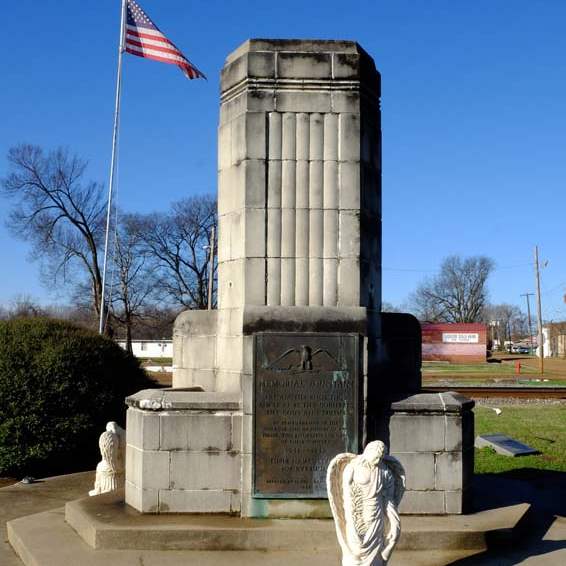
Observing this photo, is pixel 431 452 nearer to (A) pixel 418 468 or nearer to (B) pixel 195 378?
(A) pixel 418 468

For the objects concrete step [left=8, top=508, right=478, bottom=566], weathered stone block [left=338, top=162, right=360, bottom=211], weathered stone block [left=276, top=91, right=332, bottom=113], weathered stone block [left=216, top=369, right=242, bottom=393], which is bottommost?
concrete step [left=8, top=508, right=478, bottom=566]

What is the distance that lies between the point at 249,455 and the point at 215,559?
1083 mm

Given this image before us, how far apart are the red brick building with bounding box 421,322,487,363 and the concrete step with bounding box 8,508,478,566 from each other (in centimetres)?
4899

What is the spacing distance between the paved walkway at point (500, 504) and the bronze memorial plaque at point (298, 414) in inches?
34.5

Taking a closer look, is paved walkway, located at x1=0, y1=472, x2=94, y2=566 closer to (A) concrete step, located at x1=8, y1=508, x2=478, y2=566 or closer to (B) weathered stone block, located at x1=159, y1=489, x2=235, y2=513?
(A) concrete step, located at x1=8, y1=508, x2=478, y2=566

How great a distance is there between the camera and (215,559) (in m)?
6.70

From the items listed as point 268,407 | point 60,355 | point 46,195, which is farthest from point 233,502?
point 46,195

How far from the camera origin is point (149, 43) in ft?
66.3

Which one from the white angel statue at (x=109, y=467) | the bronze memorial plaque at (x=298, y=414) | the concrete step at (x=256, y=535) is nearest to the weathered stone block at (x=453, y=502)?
the concrete step at (x=256, y=535)

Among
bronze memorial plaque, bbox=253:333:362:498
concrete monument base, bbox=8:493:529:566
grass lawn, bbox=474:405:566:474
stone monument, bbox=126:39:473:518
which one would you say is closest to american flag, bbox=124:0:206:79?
grass lawn, bbox=474:405:566:474

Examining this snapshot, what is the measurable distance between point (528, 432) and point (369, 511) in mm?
11551

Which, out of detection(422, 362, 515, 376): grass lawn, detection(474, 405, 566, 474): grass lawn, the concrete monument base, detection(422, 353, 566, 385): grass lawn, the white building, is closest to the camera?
the concrete monument base

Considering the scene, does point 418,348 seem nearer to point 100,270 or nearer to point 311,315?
point 311,315

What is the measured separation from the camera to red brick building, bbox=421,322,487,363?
55062 millimetres
